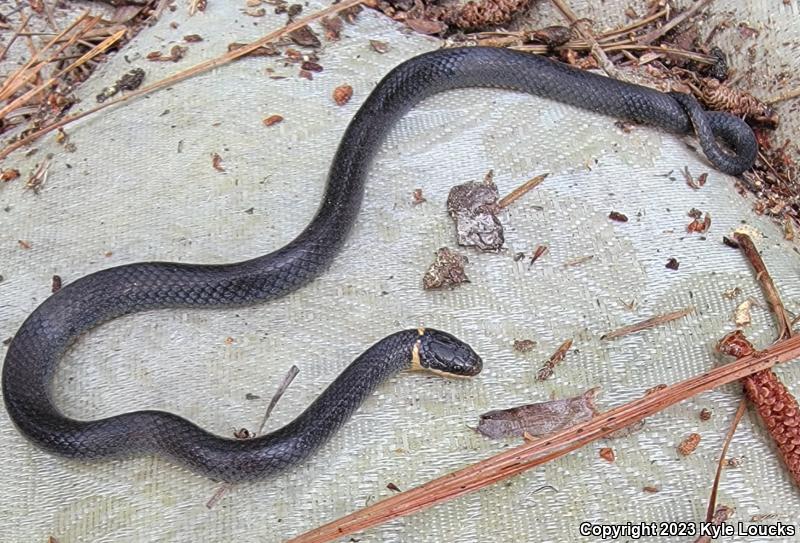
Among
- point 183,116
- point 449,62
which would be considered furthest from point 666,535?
point 183,116

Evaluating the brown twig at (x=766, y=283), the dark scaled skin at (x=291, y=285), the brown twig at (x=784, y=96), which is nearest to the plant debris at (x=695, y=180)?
the dark scaled skin at (x=291, y=285)

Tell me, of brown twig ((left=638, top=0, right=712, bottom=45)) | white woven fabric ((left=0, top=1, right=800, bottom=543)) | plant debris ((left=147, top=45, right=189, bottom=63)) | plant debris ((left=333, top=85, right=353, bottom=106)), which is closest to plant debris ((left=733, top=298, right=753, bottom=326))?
white woven fabric ((left=0, top=1, right=800, bottom=543))

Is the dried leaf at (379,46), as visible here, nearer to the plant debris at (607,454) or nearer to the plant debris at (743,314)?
the plant debris at (743,314)

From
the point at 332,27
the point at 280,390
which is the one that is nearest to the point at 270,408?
the point at 280,390

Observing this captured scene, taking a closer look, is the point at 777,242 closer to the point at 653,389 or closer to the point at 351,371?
the point at 653,389

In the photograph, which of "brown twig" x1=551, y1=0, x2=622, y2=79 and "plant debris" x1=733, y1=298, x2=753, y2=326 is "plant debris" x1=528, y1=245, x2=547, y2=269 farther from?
"brown twig" x1=551, y1=0, x2=622, y2=79
